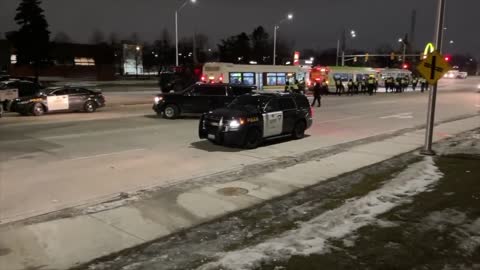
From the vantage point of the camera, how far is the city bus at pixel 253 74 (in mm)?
36531

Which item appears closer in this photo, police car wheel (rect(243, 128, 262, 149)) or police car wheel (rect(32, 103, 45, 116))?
police car wheel (rect(243, 128, 262, 149))

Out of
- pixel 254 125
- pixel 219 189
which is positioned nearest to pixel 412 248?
pixel 219 189

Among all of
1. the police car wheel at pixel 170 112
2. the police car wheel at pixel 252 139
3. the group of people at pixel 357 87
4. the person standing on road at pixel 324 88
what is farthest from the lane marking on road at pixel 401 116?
the group of people at pixel 357 87

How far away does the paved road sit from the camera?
9.16 metres

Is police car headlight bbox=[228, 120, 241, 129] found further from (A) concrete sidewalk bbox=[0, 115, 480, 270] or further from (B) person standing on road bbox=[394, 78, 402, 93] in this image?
(B) person standing on road bbox=[394, 78, 402, 93]

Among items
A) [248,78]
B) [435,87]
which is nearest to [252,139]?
[435,87]

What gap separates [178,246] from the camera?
6.41 m

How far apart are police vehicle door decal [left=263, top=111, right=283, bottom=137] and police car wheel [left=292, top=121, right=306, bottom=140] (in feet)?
3.13

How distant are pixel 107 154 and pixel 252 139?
414 centimetres

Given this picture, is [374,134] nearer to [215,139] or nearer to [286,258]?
[215,139]

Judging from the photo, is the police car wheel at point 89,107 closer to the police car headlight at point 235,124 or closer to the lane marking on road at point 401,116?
the police car headlight at point 235,124

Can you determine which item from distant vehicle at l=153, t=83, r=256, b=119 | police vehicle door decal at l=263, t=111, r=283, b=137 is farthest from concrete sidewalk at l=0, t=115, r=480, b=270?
distant vehicle at l=153, t=83, r=256, b=119

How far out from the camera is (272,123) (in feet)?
49.1

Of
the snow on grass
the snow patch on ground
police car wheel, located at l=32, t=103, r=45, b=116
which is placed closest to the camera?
the snow on grass
